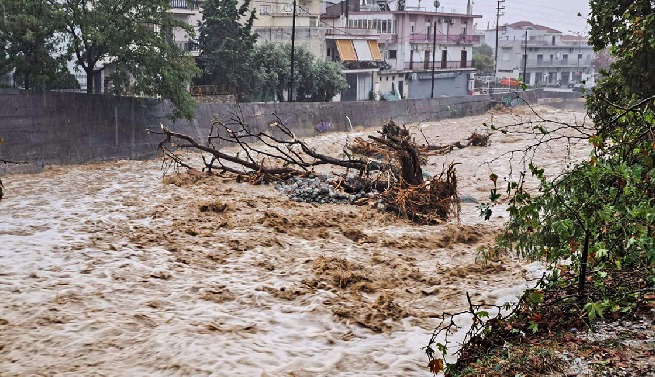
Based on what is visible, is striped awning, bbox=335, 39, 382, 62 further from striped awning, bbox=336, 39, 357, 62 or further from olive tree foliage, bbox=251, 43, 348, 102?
olive tree foliage, bbox=251, 43, 348, 102

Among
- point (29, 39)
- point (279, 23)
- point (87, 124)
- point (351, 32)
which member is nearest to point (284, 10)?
point (279, 23)

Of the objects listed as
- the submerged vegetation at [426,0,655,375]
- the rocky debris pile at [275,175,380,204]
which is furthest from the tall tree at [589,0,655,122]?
the submerged vegetation at [426,0,655,375]

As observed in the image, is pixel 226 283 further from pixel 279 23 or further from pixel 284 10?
pixel 284 10

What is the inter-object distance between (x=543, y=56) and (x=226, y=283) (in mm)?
78610

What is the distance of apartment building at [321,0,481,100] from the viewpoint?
55.2m

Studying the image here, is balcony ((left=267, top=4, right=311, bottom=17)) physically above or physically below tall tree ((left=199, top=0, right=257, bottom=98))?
above

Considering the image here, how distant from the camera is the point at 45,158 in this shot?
2336 cm

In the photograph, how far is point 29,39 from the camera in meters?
22.2

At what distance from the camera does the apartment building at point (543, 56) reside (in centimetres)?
8406

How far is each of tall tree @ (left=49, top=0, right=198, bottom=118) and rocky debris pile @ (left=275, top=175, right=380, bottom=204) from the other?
7427 millimetres

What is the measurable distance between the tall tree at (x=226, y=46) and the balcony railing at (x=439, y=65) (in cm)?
2424

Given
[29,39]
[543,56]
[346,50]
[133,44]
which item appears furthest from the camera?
[543,56]

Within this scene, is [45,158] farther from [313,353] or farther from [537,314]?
[537,314]

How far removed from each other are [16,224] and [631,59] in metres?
12.3
